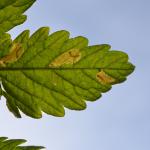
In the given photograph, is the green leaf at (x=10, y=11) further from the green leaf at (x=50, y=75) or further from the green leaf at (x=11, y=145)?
the green leaf at (x=11, y=145)

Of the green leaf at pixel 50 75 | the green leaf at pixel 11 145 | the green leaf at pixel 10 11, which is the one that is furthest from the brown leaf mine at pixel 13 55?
the green leaf at pixel 11 145

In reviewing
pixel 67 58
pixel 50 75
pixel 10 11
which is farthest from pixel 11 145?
pixel 10 11

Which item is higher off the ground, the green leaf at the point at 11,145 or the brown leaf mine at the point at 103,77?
the brown leaf mine at the point at 103,77

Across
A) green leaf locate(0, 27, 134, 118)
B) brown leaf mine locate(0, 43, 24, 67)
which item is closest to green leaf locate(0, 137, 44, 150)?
green leaf locate(0, 27, 134, 118)

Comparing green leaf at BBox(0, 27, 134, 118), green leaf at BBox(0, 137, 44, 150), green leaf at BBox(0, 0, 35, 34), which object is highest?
green leaf at BBox(0, 0, 35, 34)

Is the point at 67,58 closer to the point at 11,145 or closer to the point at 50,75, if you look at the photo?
the point at 50,75

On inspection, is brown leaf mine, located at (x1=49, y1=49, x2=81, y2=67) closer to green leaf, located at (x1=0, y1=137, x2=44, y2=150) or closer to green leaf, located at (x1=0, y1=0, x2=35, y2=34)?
green leaf, located at (x1=0, y1=0, x2=35, y2=34)

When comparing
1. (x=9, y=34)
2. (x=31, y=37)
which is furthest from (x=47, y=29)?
(x=9, y=34)

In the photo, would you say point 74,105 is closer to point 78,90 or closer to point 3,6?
point 78,90
